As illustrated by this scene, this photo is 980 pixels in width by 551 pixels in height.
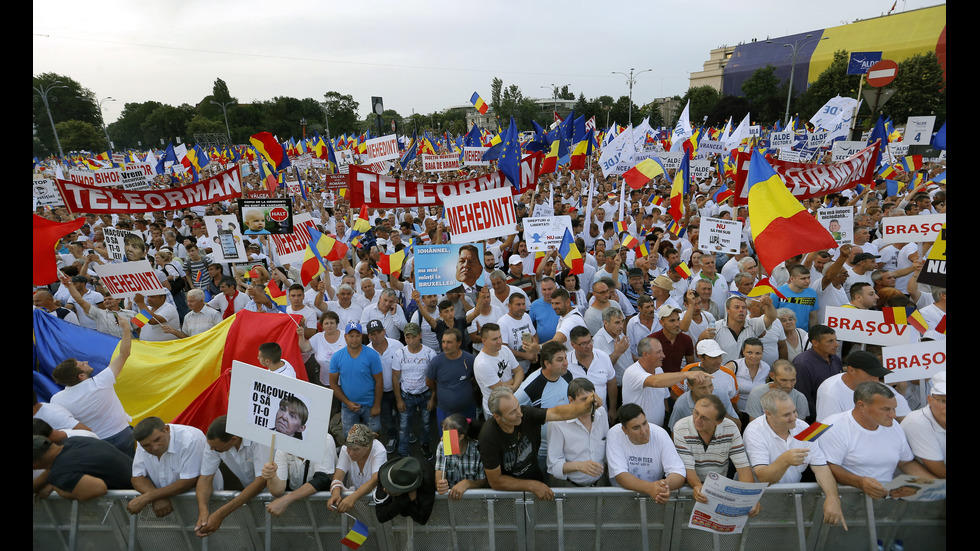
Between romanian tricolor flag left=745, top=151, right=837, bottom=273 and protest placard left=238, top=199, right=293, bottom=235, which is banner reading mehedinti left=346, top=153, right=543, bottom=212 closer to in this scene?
protest placard left=238, top=199, right=293, bottom=235

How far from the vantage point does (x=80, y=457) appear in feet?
12.1

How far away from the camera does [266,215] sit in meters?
7.66

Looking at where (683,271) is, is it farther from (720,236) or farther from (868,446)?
(868,446)

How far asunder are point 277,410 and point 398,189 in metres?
4.29

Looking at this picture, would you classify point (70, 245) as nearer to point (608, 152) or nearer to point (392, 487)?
point (392, 487)

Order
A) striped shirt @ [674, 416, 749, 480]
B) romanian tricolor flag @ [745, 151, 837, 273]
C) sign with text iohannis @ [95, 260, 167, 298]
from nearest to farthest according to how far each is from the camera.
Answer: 1. striped shirt @ [674, 416, 749, 480]
2. romanian tricolor flag @ [745, 151, 837, 273]
3. sign with text iohannis @ [95, 260, 167, 298]

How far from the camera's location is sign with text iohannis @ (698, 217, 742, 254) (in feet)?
23.9

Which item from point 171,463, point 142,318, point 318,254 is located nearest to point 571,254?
point 318,254

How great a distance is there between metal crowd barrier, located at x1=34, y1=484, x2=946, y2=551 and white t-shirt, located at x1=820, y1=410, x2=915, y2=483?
0.20 m

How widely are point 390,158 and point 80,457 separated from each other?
1207 centimetres

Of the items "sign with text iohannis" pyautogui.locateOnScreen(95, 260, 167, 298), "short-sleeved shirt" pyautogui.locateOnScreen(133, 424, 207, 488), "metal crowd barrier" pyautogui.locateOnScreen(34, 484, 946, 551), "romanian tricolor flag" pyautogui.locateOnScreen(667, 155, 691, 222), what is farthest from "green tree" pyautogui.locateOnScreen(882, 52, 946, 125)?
"short-sleeved shirt" pyautogui.locateOnScreen(133, 424, 207, 488)

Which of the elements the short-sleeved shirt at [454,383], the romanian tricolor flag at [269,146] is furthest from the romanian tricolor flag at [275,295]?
the romanian tricolor flag at [269,146]

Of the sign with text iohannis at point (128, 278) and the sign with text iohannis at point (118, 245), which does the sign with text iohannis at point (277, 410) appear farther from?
the sign with text iohannis at point (118, 245)
